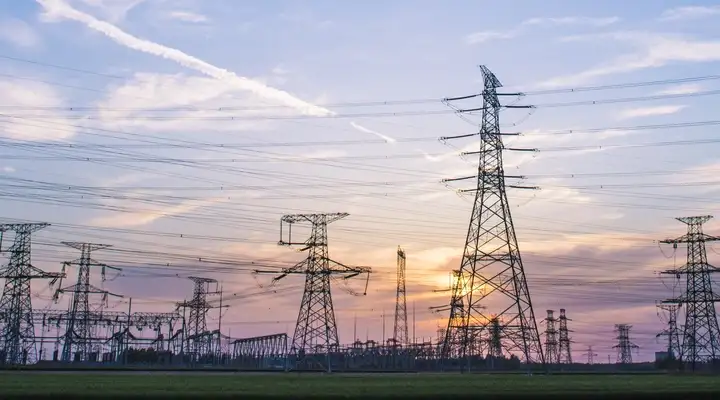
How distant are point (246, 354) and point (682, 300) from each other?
10814 cm

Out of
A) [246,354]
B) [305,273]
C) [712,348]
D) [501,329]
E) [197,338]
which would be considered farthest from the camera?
[246,354]

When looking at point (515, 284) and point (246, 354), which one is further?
point (246, 354)

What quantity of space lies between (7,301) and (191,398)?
289ft

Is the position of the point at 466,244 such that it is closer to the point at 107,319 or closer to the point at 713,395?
the point at 713,395

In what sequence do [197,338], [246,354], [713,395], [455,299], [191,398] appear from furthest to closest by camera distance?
[246,354]
[197,338]
[455,299]
[713,395]
[191,398]

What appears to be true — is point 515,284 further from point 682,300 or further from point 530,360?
point 682,300

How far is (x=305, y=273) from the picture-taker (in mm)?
90688

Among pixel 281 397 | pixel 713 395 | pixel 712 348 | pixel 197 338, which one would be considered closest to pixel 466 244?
pixel 713 395

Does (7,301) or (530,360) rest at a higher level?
(7,301)

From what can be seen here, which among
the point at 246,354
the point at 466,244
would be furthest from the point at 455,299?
the point at 246,354

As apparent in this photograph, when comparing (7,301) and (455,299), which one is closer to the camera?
(455,299)

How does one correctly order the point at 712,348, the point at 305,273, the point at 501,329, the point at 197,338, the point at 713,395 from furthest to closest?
the point at 197,338 → the point at 712,348 → the point at 305,273 → the point at 501,329 → the point at 713,395

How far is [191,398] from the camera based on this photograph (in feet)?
85.6

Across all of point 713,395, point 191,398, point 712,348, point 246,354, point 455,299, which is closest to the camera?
point 191,398
